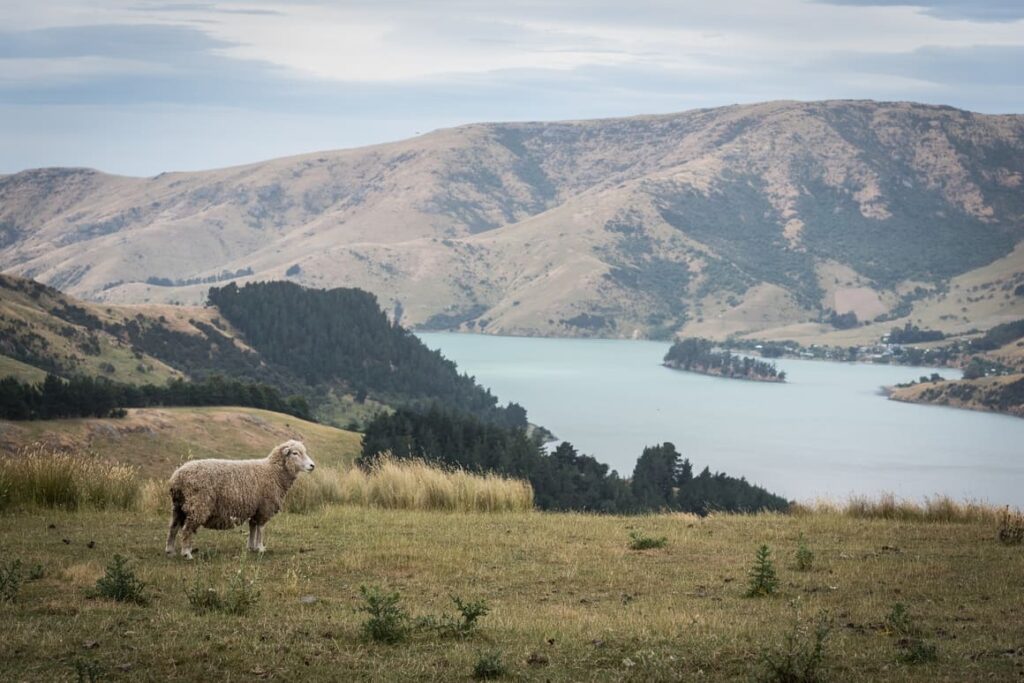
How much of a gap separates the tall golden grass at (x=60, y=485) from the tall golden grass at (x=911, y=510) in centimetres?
942

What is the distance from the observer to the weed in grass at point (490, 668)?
699 centimetres

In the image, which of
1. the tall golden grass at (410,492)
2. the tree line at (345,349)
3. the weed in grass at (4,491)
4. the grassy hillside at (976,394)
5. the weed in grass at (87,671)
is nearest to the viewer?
the weed in grass at (87,671)

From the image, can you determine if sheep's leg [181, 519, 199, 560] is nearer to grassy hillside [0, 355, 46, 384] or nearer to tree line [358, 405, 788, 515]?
tree line [358, 405, 788, 515]

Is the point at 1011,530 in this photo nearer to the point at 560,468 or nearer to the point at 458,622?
the point at 458,622

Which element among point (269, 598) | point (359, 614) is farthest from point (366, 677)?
point (269, 598)

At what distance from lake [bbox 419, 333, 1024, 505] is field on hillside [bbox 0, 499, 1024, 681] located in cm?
5733

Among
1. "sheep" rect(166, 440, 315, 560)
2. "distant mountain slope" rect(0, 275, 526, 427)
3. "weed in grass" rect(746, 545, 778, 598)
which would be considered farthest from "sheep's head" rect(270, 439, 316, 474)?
"distant mountain slope" rect(0, 275, 526, 427)

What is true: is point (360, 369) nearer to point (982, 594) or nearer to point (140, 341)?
point (140, 341)

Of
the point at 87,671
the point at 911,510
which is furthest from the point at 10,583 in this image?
the point at 911,510

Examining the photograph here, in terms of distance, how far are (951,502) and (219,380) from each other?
2679 inches

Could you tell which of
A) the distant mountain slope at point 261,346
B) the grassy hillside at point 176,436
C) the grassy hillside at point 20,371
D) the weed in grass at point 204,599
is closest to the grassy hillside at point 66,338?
the distant mountain slope at point 261,346

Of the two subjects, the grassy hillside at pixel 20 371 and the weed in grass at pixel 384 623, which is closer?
the weed in grass at pixel 384 623

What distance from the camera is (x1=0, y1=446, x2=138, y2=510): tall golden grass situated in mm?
14062

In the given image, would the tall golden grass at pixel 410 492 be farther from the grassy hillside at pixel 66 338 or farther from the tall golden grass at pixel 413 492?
the grassy hillside at pixel 66 338
